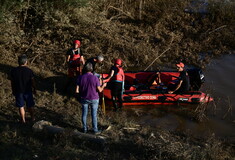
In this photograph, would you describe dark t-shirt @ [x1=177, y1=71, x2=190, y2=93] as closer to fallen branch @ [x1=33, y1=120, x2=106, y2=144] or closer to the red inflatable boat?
the red inflatable boat

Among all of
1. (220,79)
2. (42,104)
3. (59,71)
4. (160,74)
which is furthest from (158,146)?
(220,79)

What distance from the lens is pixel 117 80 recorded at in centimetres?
845

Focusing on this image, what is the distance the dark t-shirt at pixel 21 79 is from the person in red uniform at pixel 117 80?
284 centimetres

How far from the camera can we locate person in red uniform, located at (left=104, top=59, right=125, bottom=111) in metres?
8.32

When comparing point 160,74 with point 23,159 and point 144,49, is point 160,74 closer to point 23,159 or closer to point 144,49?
point 144,49

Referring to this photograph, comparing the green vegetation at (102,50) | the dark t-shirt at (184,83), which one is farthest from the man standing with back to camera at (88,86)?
the dark t-shirt at (184,83)

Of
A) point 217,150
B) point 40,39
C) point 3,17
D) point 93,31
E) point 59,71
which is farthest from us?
point 93,31

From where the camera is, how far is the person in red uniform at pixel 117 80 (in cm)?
832

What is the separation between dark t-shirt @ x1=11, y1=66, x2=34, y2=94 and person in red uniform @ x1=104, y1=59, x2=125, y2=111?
2835mm

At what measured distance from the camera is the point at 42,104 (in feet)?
26.3

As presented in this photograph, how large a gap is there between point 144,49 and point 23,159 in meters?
9.22

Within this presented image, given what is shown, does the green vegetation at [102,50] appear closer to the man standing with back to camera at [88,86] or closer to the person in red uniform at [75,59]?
the man standing with back to camera at [88,86]

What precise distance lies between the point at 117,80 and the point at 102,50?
4419mm

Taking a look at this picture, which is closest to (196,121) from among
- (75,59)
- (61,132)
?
(75,59)
